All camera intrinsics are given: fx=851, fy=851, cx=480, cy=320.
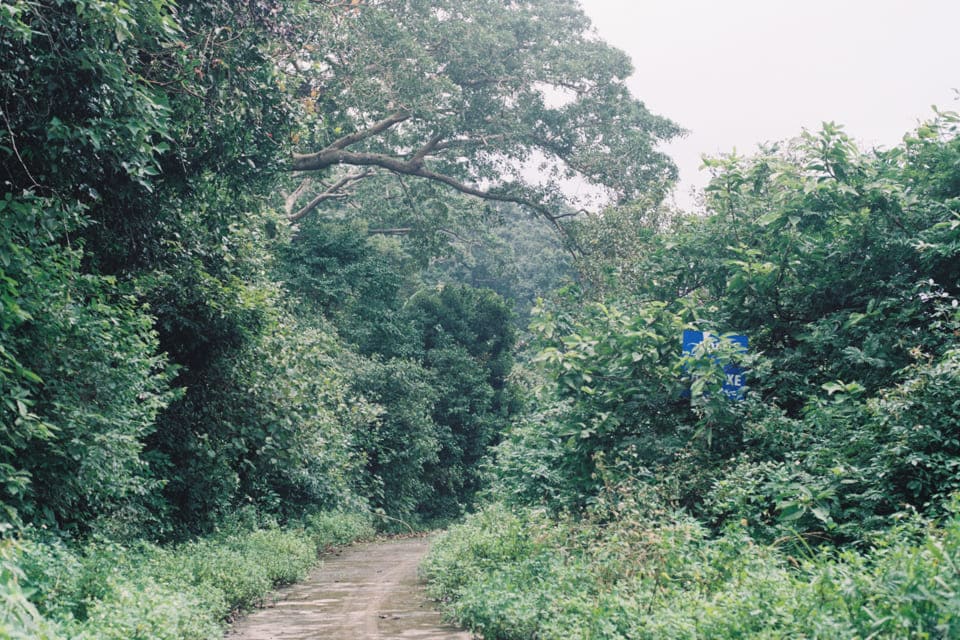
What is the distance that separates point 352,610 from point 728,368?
17.0ft

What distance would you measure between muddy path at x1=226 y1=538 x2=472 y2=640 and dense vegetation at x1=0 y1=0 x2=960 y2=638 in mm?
454

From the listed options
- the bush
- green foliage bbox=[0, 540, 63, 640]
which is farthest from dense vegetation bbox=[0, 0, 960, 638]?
the bush

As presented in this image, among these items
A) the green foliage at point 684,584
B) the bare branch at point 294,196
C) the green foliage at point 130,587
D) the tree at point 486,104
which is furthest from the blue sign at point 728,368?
the bare branch at point 294,196

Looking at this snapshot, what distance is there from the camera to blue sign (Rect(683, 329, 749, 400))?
9273 mm

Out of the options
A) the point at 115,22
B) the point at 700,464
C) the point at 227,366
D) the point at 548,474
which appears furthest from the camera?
the point at 227,366

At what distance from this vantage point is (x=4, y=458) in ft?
25.2

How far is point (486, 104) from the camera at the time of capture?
21875 mm

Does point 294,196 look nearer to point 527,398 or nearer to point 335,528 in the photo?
point 335,528

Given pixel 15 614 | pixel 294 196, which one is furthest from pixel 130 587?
pixel 294 196

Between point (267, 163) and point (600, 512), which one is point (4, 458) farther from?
point (600, 512)

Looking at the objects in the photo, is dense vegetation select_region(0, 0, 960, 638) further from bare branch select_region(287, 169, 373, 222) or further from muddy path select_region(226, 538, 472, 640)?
bare branch select_region(287, 169, 373, 222)

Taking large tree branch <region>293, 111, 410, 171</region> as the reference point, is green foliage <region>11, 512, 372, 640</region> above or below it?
below

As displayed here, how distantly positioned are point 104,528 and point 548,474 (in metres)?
5.70

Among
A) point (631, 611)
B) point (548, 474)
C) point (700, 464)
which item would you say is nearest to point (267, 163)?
point (548, 474)
